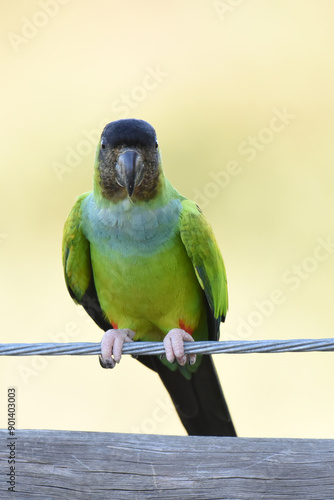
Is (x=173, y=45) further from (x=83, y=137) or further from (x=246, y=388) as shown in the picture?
(x=246, y=388)

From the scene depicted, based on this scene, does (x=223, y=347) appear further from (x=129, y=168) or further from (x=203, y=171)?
(x=203, y=171)

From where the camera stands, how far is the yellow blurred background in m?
6.92

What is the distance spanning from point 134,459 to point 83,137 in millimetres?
5320

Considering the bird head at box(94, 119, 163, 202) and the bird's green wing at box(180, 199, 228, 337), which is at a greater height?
the bird head at box(94, 119, 163, 202)

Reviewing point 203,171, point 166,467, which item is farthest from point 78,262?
point 203,171

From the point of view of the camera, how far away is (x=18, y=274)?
7605 millimetres

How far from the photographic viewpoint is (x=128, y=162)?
375 cm

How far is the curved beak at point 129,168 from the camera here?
3.75 meters

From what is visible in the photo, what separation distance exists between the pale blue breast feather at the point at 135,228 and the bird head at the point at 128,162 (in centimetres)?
8

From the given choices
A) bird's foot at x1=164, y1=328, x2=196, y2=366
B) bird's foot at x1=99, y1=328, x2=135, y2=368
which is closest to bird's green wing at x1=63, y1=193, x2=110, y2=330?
bird's foot at x1=99, y1=328, x2=135, y2=368

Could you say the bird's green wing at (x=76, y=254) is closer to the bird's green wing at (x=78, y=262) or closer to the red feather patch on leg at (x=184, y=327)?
the bird's green wing at (x=78, y=262)

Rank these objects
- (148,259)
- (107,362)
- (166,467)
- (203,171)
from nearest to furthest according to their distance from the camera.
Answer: (166,467)
(107,362)
(148,259)
(203,171)

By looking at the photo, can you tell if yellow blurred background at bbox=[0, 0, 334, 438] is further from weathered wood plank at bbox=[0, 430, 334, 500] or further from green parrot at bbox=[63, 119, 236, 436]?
weathered wood plank at bbox=[0, 430, 334, 500]

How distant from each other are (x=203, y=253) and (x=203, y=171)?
357 cm
